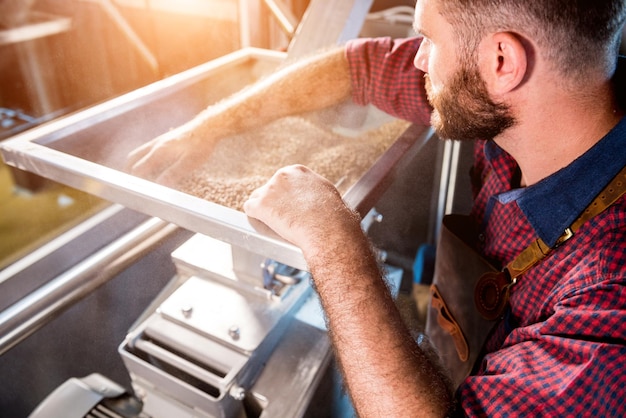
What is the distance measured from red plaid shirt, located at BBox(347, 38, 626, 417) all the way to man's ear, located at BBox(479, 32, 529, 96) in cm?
20

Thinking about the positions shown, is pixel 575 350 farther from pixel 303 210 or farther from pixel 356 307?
pixel 303 210

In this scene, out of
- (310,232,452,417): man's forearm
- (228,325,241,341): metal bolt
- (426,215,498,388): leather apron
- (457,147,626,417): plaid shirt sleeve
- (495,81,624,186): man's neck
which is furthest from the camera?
(426,215,498,388): leather apron

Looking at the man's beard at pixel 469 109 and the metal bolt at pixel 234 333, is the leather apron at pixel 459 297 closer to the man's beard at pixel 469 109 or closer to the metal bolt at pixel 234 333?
the man's beard at pixel 469 109

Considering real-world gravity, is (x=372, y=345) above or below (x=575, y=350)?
below

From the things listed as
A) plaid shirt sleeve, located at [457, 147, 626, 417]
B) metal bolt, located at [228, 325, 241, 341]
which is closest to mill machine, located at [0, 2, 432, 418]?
metal bolt, located at [228, 325, 241, 341]

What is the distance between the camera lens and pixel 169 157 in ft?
3.42

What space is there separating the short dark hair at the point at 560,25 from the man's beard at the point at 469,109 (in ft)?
0.28

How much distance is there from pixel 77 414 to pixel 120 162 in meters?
0.59

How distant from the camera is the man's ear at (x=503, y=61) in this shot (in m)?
0.84

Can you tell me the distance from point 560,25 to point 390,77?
1.72 ft

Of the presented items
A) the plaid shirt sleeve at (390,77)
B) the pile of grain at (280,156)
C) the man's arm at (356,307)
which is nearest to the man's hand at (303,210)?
the man's arm at (356,307)

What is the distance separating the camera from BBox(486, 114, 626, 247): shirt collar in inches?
33.7

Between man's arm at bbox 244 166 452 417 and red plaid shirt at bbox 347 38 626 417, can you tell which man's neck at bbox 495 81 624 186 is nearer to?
red plaid shirt at bbox 347 38 626 417

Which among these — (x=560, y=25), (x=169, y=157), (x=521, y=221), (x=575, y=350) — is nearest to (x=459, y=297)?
(x=521, y=221)
